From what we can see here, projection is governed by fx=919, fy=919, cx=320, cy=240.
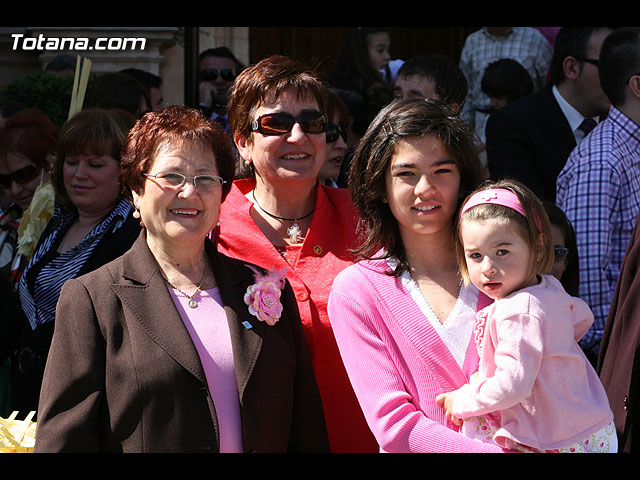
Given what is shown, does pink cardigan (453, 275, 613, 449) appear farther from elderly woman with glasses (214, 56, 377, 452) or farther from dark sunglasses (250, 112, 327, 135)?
dark sunglasses (250, 112, 327, 135)

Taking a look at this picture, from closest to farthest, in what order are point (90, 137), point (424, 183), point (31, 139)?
point (424, 183), point (90, 137), point (31, 139)

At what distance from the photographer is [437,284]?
3.15m

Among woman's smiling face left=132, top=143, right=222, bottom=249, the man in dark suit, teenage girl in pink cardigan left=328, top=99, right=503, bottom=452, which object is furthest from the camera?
A: the man in dark suit

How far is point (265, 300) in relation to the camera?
3141 millimetres

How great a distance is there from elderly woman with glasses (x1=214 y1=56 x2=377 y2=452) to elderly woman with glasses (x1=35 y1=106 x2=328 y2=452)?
Answer: 275mm

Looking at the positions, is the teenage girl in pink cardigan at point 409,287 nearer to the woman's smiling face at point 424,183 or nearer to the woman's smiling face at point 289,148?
the woman's smiling face at point 424,183

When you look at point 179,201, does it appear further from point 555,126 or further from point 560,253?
point 555,126

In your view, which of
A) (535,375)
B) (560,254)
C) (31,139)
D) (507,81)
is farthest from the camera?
(507,81)

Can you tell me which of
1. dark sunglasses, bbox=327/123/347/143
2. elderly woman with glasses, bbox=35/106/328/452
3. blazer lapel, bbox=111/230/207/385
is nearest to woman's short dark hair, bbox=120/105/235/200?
elderly woman with glasses, bbox=35/106/328/452

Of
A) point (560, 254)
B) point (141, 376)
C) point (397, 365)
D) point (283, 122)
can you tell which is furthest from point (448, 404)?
point (560, 254)

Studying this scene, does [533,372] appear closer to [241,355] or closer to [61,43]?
[241,355]

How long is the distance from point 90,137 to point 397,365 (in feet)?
6.80

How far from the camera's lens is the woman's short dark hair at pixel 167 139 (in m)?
3.16

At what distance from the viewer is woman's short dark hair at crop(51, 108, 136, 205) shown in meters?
4.31
